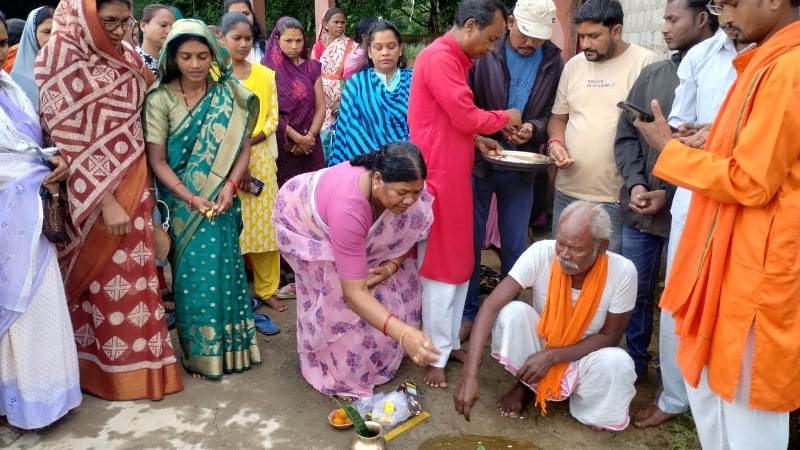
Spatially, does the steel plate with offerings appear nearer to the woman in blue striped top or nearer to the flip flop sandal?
the woman in blue striped top

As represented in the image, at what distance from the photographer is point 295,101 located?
5.10 m

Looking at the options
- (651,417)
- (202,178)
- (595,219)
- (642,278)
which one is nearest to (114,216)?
(202,178)

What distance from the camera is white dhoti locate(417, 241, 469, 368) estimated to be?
3.64 m

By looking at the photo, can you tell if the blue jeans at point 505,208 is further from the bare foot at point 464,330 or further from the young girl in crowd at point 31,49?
the young girl in crowd at point 31,49

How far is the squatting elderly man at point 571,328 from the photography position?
10.4 feet

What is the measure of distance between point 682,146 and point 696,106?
90 centimetres

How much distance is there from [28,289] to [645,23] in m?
5.39

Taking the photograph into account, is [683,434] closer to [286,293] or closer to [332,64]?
[286,293]

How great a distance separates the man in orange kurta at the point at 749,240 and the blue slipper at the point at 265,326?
270 cm

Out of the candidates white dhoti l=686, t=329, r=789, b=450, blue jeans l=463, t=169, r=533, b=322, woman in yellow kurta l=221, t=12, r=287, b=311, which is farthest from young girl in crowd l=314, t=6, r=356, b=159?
white dhoti l=686, t=329, r=789, b=450

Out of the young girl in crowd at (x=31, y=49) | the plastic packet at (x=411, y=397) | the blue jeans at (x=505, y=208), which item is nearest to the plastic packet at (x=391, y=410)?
the plastic packet at (x=411, y=397)

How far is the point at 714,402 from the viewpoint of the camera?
8.13ft

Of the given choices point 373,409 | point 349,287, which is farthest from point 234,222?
point 373,409

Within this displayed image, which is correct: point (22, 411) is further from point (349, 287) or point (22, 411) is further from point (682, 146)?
point (682, 146)
